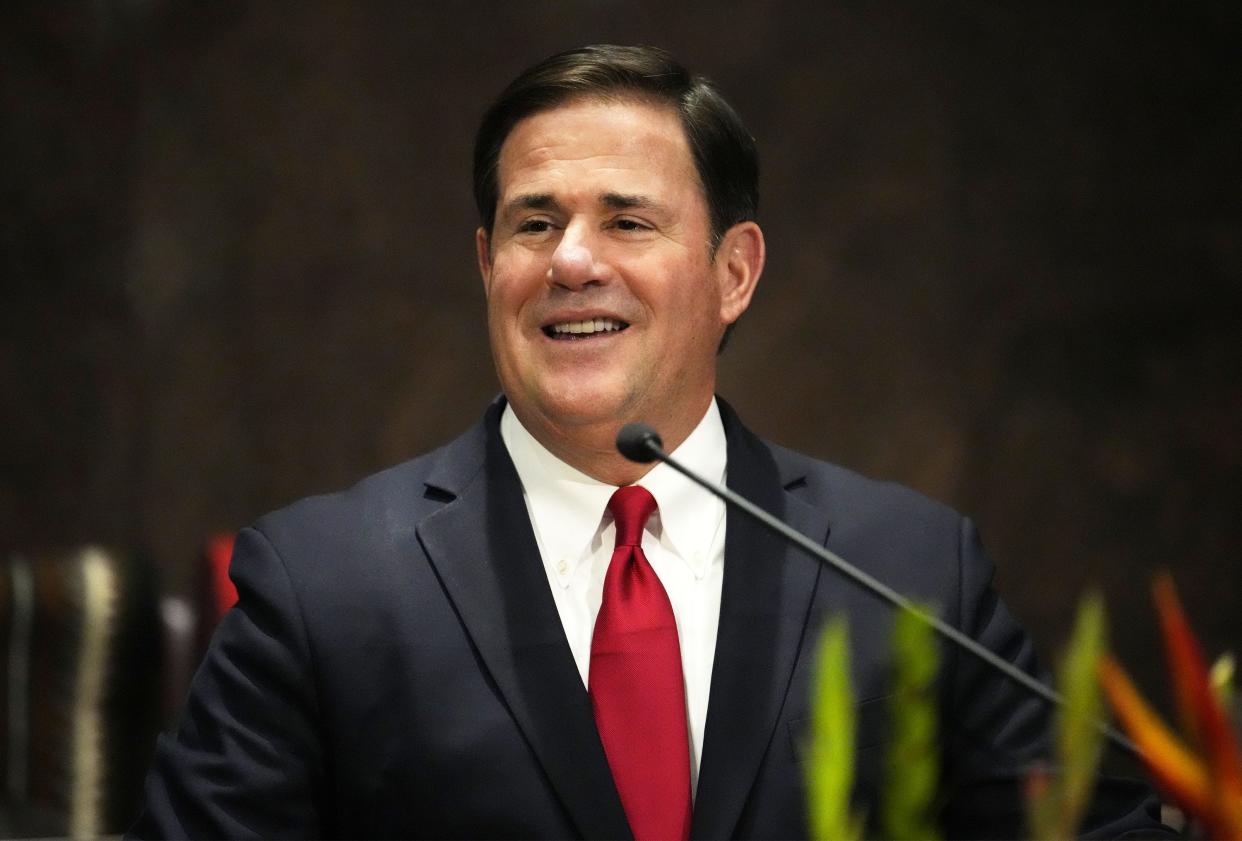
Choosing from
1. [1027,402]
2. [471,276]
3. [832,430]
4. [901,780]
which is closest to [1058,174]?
[1027,402]

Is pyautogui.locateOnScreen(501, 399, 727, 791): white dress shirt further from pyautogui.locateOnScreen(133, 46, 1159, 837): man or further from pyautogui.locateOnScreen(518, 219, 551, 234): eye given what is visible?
pyautogui.locateOnScreen(518, 219, 551, 234): eye

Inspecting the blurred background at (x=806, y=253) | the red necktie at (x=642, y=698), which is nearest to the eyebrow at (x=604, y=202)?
the red necktie at (x=642, y=698)

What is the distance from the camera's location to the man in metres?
1.46

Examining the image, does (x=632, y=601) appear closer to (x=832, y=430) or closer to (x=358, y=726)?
(x=358, y=726)

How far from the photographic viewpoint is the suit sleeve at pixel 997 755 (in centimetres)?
151

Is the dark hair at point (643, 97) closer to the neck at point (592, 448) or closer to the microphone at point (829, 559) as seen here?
the neck at point (592, 448)

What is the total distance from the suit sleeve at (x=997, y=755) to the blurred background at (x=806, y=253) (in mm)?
1321

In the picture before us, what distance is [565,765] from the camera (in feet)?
4.74

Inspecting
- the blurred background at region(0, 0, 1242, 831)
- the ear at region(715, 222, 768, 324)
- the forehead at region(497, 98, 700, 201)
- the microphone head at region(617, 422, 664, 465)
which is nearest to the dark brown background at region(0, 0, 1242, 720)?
the blurred background at region(0, 0, 1242, 831)

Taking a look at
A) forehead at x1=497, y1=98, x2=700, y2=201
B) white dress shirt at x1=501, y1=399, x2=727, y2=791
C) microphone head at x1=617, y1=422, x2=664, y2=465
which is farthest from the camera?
forehead at x1=497, y1=98, x2=700, y2=201

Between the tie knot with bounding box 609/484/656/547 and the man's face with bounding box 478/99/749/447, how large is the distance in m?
0.08

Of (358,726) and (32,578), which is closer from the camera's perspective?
(358,726)

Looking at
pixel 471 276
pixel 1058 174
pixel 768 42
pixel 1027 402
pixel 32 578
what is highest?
pixel 768 42

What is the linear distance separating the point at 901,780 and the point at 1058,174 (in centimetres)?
238
